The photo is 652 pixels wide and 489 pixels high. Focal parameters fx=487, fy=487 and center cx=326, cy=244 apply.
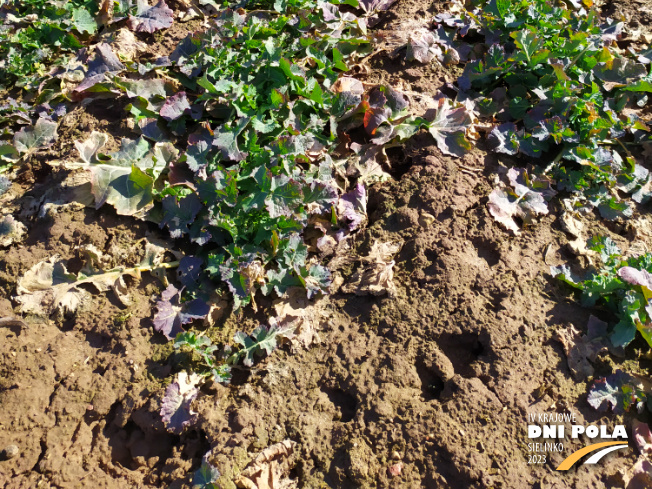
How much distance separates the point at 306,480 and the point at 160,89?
241 cm

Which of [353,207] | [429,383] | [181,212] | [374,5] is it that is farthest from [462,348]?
[374,5]

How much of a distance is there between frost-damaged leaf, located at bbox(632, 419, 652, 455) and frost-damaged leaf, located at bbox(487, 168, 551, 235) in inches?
41.4

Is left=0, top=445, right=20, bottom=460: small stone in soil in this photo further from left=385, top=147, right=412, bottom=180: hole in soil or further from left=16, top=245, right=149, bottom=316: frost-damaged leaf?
left=385, top=147, right=412, bottom=180: hole in soil

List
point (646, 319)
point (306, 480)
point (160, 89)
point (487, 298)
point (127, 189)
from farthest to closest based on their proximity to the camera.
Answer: point (160, 89) < point (127, 189) < point (487, 298) < point (646, 319) < point (306, 480)

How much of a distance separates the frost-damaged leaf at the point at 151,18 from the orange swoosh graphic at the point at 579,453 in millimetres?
3507

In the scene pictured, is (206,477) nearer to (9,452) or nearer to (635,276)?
(9,452)

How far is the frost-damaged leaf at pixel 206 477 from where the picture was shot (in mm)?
1979

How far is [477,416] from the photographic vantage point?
2.12 metres

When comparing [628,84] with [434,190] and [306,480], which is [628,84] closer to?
[434,190]

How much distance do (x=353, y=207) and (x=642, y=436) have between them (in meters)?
1.71

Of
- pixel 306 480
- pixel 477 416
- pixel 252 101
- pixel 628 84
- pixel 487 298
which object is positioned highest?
pixel 628 84

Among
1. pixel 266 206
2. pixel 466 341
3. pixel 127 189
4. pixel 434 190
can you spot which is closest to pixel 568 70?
pixel 434 190

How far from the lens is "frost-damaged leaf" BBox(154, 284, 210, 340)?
7.84 ft
